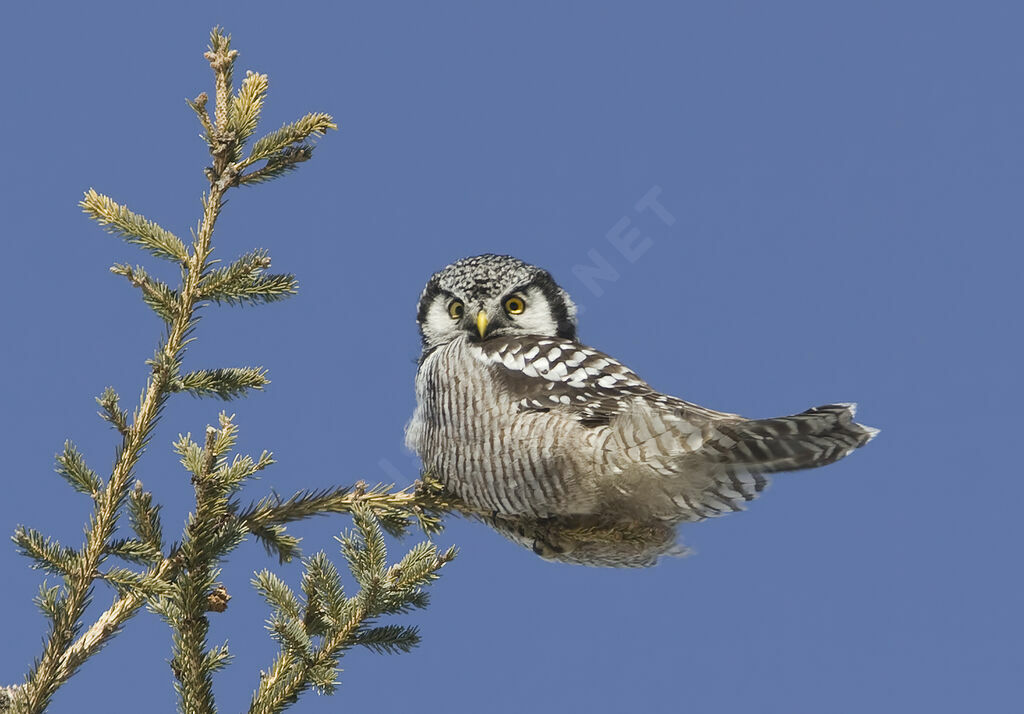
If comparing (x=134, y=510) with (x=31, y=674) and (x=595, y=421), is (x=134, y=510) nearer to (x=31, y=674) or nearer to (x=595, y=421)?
(x=31, y=674)

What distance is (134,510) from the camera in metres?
2.39

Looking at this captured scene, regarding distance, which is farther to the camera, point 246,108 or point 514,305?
point 514,305

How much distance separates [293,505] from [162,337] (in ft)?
2.12

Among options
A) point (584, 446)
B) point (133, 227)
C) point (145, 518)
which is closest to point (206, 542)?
point (145, 518)

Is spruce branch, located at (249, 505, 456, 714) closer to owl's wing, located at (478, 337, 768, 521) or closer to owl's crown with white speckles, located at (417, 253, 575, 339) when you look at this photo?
owl's wing, located at (478, 337, 768, 521)

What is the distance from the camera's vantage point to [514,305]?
13.9ft

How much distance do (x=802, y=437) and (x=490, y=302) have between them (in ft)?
5.09

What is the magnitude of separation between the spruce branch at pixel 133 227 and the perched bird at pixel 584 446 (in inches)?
55.6

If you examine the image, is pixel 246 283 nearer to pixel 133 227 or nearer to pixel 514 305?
pixel 133 227

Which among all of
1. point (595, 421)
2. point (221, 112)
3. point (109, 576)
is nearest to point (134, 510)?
point (109, 576)

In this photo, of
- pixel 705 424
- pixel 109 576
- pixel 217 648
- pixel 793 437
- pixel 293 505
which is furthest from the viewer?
pixel 705 424

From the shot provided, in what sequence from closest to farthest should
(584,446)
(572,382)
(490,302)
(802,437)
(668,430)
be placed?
(802,437) < (668,430) < (584,446) < (572,382) < (490,302)

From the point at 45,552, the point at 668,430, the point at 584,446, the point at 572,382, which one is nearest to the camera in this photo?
the point at 45,552

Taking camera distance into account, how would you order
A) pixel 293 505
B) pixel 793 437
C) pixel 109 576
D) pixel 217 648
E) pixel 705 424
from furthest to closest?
pixel 705 424
pixel 793 437
pixel 293 505
pixel 217 648
pixel 109 576
